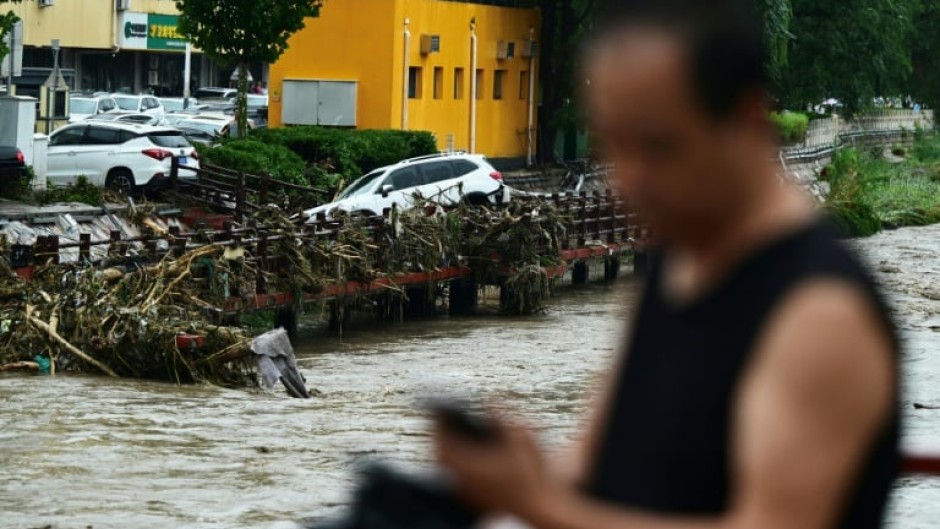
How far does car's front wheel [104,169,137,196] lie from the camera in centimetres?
3111

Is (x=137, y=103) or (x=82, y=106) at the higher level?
(x=137, y=103)

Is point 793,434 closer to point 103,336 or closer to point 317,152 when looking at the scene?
point 103,336

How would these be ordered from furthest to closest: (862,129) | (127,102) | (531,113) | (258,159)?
(862,129) < (127,102) < (531,113) < (258,159)

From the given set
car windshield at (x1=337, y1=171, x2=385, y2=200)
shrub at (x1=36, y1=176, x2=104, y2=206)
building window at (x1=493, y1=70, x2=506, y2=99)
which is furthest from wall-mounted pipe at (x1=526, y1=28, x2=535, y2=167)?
shrub at (x1=36, y1=176, x2=104, y2=206)

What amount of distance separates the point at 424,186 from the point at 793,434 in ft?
95.4

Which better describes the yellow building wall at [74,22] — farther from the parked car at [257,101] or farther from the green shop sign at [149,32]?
the parked car at [257,101]

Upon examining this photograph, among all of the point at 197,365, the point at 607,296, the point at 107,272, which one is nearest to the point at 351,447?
the point at 197,365

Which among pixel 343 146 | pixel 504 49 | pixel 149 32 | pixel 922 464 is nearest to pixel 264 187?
pixel 343 146

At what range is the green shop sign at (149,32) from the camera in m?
62.9

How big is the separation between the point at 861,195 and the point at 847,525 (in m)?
44.3

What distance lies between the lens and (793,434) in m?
1.83

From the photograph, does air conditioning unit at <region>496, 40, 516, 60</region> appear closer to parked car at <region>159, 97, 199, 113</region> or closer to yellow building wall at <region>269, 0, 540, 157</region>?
yellow building wall at <region>269, 0, 540, 157</region>

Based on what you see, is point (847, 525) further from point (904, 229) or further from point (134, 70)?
point (134, 70)

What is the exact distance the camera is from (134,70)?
68.4 meters
